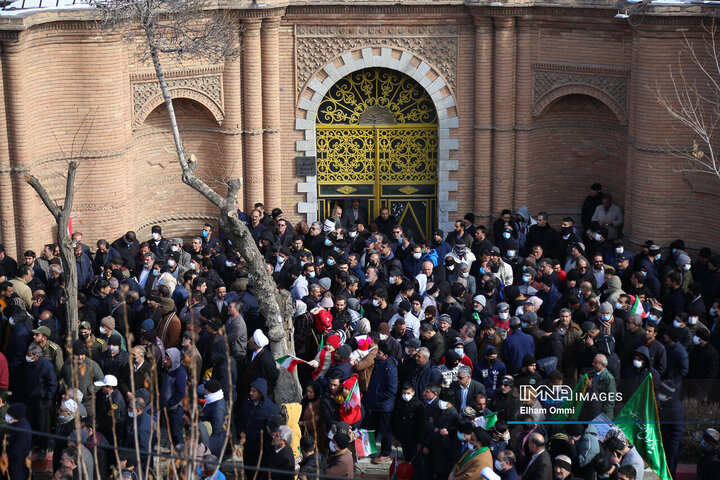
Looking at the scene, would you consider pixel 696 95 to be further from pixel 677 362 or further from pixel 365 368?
pixel 365 368

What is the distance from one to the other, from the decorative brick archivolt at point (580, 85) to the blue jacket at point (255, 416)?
30.9ft

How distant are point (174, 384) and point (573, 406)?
171 inches

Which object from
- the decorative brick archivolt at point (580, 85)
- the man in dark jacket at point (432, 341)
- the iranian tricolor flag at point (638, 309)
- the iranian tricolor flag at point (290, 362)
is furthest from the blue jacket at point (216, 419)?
the decorative brick archivolt at point (580, 85)

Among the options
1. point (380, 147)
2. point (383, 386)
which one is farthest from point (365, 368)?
point (380, 147)

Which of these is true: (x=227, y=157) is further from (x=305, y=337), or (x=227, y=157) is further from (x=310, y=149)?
(x=305, y=337)

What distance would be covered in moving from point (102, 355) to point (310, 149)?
783cm

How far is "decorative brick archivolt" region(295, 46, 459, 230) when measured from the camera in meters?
20.4

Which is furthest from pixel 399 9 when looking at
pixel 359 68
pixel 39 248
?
pixel 39 248

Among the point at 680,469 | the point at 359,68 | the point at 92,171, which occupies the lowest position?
the point at 680,469

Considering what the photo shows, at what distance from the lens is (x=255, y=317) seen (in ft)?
50.5

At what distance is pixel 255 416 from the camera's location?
12578 millimetres

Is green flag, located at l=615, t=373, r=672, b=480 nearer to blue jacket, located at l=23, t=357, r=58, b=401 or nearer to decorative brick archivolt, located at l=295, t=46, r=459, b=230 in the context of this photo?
blue jacket, located at l=23, t=357, r=58, b=401

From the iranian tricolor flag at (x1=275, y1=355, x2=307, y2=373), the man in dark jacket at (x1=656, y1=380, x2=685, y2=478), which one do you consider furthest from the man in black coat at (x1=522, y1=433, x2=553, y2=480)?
the iranian tricolor flag at (x1=275, y1=355, x2=307, y2=373)

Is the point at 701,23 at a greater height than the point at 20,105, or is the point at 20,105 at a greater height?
the point at 701,23
